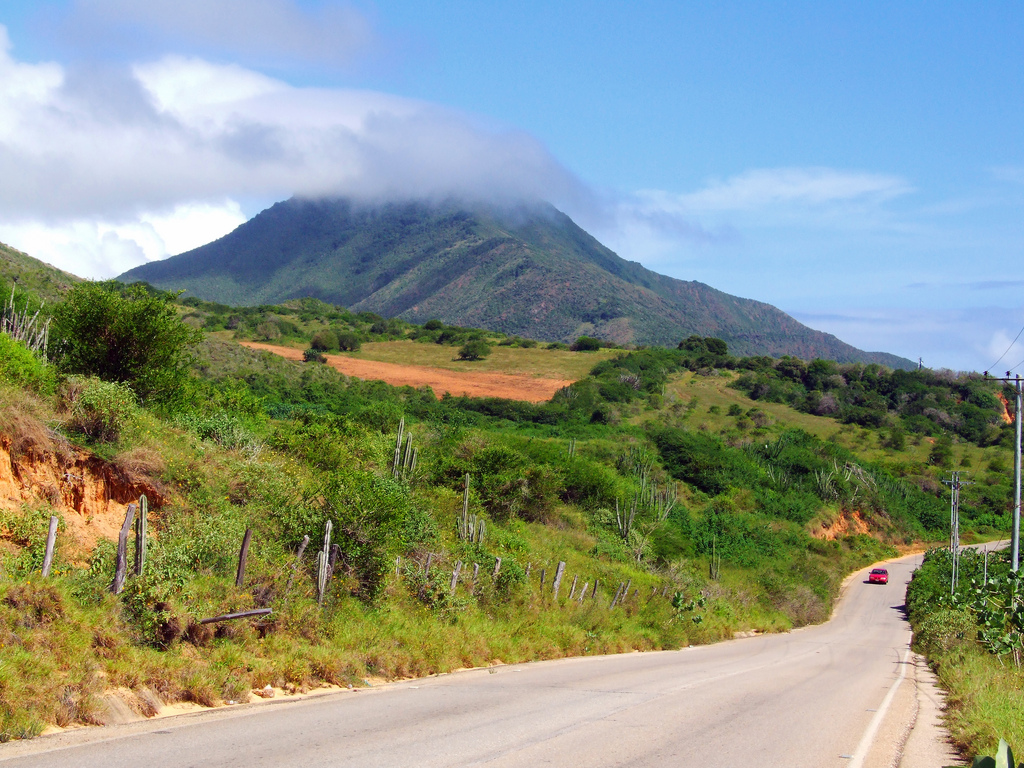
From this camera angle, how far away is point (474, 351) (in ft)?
300

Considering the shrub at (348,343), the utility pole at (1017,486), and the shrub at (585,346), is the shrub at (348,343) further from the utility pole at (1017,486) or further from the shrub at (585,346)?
the utility pole at (1017,486)

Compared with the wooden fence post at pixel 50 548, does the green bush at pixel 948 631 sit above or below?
below

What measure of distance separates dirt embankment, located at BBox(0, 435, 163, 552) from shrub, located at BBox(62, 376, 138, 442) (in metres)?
0.58

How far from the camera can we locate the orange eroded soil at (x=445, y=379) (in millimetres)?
75562

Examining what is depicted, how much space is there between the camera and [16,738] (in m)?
7.96

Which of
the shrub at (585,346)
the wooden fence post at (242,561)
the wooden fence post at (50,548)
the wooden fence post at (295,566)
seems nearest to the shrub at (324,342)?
the shrub at (585,346)

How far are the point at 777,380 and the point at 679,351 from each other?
529 inches

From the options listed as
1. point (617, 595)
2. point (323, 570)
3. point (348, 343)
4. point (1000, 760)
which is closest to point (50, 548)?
point (323, 570)

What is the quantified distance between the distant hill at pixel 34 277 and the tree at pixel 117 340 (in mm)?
9433

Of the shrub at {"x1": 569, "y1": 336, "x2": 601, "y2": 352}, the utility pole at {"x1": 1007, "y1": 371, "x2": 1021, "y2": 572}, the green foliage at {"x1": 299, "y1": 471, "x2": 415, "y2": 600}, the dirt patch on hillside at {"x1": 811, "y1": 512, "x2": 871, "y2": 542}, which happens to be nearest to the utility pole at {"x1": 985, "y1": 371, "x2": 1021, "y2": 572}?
the utility pole at {"x1": 1007, "y1": 371, "x2": 1021, "y2": 572}

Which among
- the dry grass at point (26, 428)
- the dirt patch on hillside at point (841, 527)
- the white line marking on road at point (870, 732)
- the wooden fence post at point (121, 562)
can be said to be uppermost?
the dry grass at point (26, 428)

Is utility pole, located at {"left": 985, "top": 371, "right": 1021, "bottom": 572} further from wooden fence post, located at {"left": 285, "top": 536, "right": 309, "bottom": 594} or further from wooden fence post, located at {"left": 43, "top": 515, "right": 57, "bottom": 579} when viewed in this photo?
wooden fence post, located at {"left": 43, "top": 515, "right": 57, "bottom": 579}

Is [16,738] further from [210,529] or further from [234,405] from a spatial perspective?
[234,405]

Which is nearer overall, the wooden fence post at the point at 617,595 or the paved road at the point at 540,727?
the paved road at the point at 540,727
